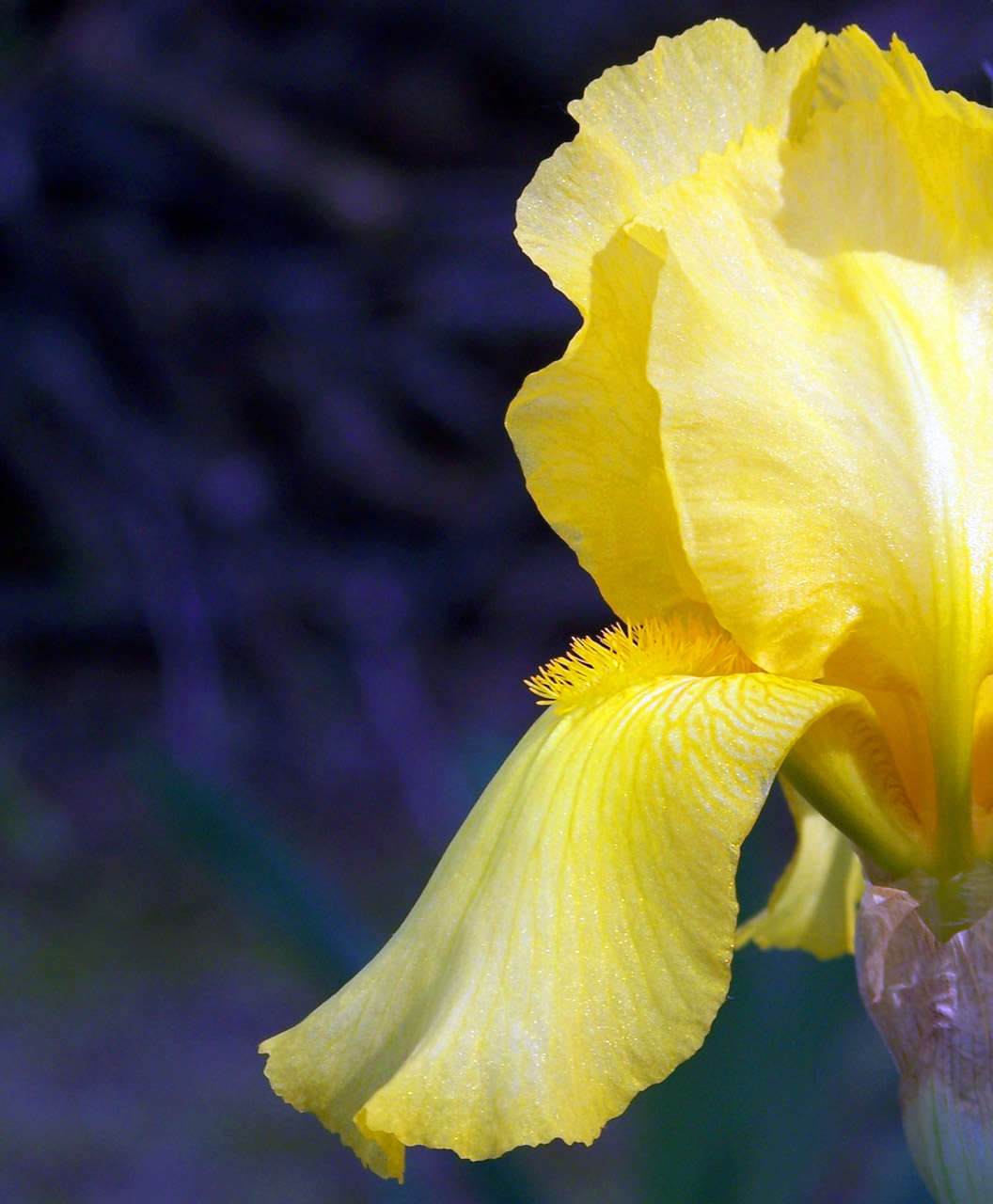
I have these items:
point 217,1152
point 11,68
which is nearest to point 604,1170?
point 217,1152

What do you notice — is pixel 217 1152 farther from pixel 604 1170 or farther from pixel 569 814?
pixel 569 814

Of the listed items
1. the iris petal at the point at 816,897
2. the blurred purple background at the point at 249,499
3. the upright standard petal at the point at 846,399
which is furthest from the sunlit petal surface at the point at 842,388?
the blurred purple background at the point at 249,499

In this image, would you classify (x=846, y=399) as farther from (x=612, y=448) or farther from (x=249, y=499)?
(x=249, y=499)

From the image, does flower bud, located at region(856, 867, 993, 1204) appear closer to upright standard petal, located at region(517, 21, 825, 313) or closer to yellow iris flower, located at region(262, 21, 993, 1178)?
yellow iris flower, located at region(262, 21, 993, 1178)

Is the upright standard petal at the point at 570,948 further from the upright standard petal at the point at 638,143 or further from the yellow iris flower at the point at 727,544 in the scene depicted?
the upright standard petal at the point at 638,143

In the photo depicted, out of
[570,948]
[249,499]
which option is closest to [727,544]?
[570,948]

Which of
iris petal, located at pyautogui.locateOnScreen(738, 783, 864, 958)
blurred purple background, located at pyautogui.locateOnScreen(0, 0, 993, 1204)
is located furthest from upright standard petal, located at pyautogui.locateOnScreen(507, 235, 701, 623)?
blurred purple background, located at pyautogui.locateOnScreen(0, 0, 993, 1204)
